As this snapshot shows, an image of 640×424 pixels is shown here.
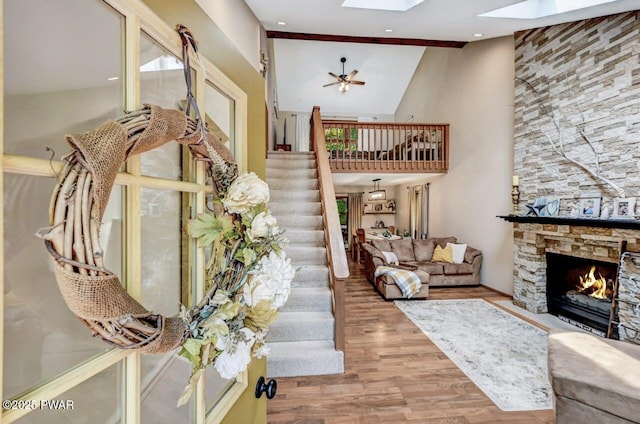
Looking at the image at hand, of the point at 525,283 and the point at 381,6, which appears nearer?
the point at 381,6

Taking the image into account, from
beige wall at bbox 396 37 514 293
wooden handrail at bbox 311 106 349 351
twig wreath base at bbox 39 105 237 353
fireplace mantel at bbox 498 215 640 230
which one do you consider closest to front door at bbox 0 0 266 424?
twig wreath base at bbox 39 105 237 353

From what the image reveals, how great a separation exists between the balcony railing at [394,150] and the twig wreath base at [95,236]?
20.2 ft

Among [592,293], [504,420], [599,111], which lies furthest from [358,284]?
[599,111]

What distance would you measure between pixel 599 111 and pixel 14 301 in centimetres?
490

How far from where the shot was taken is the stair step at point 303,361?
2637 mm

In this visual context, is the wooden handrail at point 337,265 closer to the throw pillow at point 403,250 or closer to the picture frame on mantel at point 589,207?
the picture frame on mantel at point 589,207

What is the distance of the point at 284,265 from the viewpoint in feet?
2.60

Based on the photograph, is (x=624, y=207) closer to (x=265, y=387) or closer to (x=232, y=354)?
(x=265, y=387)

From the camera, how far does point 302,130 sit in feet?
35.2

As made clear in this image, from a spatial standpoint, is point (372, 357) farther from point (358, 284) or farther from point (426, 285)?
point (358, 284)

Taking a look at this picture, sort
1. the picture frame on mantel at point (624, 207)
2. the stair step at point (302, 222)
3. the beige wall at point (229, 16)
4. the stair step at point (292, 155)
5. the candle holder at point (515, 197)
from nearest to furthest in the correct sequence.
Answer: the beige wall at point (229, 16), the picture frame on mantel at point (624, 207), the stair step at point (302, 222), the candle holder at point (515, 197), the stair step at point (292, 155)

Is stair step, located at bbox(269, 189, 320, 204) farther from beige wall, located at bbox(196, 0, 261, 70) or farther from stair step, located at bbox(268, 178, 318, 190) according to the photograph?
beige wall, located at bbox(196, 0, 261, 70)

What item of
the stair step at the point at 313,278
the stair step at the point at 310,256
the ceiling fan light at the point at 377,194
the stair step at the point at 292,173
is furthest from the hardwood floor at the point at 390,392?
the ceiling fan light at the point at 377,194

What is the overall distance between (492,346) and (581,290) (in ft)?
5.70
